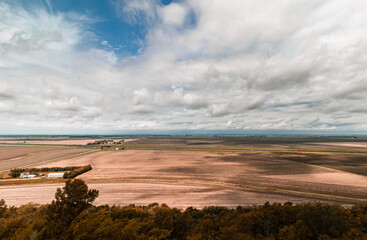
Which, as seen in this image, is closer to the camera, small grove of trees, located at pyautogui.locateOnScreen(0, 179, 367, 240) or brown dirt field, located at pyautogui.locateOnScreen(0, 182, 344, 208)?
small grove of trees, located at pyautogui.locateOnScreen(0, 179, 367, 240)

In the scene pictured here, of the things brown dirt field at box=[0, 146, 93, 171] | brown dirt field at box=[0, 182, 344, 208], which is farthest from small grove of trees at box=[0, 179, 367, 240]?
brown dirt field at box=[0, 146, 93, 171]

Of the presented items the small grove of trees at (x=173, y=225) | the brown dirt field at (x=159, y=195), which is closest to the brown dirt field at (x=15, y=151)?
the brown dirt field at (x=159, y=195)

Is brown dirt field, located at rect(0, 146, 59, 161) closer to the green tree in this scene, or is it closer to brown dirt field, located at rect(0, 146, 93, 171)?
brown dirt field, located at rect(0, 146, 93, 171)

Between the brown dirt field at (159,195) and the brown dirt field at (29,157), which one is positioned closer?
the brown dirt field at (159,195)

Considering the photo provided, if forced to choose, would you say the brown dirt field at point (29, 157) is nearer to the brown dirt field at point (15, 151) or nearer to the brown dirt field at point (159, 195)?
the brown dirt field at point (15, 151)

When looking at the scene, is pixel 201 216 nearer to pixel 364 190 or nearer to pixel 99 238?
pixel 99 238

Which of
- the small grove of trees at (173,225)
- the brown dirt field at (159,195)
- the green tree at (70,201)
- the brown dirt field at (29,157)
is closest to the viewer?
the small grove of trees at (173,225)

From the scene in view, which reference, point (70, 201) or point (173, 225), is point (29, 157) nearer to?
point (70, 201)

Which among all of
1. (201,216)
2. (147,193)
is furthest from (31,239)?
(147,193)

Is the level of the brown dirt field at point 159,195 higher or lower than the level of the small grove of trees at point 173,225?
lower
